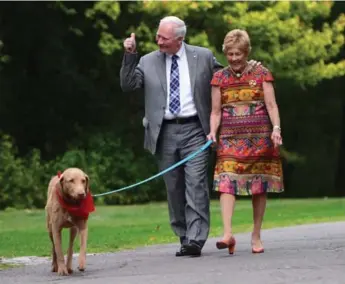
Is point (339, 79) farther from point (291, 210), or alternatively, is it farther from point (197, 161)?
point (197, 161)

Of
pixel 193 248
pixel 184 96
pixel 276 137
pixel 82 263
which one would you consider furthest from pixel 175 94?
pixel 82 263

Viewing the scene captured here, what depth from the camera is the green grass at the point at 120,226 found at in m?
13.0

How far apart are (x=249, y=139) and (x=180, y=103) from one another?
0.76 meters

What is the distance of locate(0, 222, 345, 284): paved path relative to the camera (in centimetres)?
782

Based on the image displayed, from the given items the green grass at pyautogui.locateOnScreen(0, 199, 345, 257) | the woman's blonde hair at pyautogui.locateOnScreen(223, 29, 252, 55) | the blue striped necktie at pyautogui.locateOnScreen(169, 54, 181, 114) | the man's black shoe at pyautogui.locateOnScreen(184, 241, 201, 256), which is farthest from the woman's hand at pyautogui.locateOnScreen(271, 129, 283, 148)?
the green grass at pyautogui.locateOnScreen(0, 199, 345, 257)

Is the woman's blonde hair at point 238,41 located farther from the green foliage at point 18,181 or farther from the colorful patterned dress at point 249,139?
the green foliage at point 18,181

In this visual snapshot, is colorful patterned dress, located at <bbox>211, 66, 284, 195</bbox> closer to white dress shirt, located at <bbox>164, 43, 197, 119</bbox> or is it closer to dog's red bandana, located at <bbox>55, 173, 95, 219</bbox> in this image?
white dress shirt, located at <bbox>164, 43, 197, 119</bbox>

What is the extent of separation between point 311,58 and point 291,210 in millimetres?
9744

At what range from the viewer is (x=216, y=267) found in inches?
340

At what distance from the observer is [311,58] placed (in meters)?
31.2

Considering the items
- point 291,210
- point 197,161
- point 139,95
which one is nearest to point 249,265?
point 197,161

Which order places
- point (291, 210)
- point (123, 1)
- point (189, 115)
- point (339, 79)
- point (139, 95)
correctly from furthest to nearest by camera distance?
point (339, 79), point (139, 95), point (123, 1), point (291, 210), point (189, 115)

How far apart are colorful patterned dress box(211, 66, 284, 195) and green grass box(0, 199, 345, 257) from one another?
8.71 feet

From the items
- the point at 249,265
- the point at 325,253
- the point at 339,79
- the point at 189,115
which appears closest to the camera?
the point at 249,265
